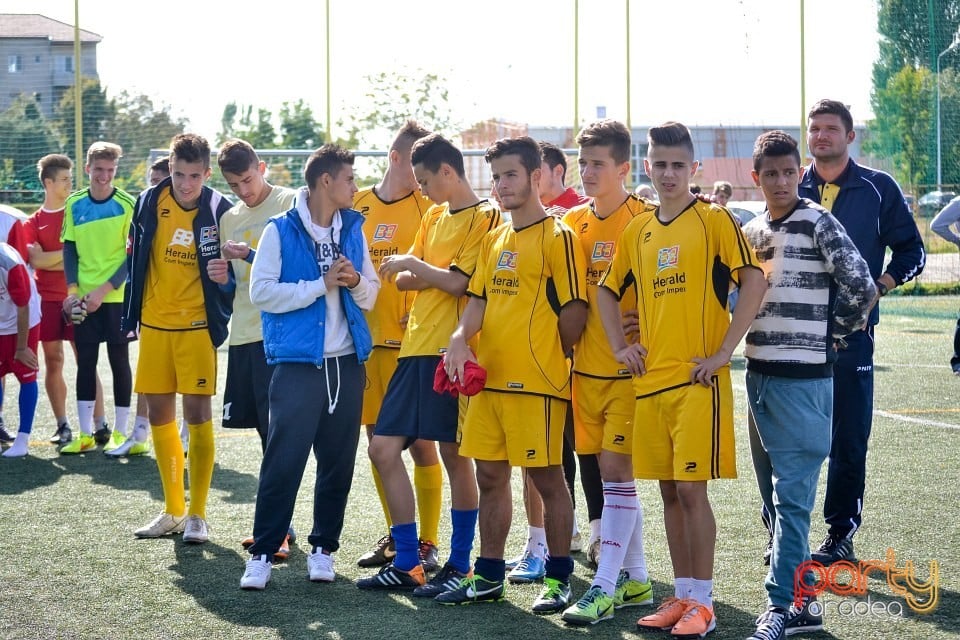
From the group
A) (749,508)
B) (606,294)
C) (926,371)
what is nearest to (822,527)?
(749,508)

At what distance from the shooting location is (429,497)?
5.59 m

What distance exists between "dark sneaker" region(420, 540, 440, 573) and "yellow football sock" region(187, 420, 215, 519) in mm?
1323

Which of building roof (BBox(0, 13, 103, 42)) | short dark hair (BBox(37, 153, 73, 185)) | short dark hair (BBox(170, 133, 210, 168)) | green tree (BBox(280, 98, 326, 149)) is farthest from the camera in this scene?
green tree (BBox(280, 98, 326, 149))

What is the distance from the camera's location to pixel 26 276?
26.1ft

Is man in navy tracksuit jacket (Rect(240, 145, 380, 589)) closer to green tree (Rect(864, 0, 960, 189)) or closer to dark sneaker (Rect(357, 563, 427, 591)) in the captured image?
dark sneaker (Rect(357, 563, 427, 591))

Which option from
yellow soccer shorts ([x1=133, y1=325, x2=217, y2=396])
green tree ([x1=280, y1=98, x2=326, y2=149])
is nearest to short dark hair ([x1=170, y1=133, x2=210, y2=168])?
yellow soccer shorts ([x1=133, y1=325, x2=217, y2=396])

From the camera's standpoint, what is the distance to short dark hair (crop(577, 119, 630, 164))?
498 cm

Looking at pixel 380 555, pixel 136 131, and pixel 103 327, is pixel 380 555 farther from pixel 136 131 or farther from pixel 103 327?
pixel 136 131

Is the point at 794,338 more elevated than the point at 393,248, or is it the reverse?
the point at 393,248

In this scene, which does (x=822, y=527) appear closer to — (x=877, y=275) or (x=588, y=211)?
(x=877, y=275)

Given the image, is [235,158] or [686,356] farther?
[235,158]

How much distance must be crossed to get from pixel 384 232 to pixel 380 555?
160 cm

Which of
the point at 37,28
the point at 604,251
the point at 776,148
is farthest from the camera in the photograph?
the point at 37,28

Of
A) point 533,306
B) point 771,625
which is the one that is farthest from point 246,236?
point 771,625
